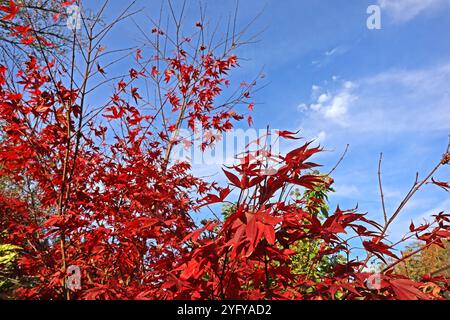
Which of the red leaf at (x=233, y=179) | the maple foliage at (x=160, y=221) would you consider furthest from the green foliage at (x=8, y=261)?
the red leaf at (x=233, y=179)

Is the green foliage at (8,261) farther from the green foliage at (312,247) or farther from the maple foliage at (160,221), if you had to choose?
the green foliage at (312,247)

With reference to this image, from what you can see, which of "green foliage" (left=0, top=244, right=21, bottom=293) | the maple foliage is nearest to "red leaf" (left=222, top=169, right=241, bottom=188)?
the maple foliage

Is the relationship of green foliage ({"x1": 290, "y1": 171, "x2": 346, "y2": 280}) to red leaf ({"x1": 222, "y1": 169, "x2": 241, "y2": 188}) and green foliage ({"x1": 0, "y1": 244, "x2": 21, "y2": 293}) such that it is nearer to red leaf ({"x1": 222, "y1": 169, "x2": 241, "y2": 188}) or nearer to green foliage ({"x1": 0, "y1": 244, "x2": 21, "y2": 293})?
red leaf ({"x1": 222, "y1": 169, "x2": 241, "y2": 188})

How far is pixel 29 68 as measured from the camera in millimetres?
3215

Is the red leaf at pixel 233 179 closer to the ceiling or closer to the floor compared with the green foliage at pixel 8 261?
closer to the ceiling

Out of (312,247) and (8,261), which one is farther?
(312,247)

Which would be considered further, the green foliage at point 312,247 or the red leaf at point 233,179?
the green foliage at point 312,247

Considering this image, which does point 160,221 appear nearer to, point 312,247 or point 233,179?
point 233,179

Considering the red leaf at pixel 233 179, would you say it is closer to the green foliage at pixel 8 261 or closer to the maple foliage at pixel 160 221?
the maple foliage at pixel 160 221

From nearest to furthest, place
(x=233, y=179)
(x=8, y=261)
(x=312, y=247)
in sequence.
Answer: (x=233, y=179), (x=8, y=261), (x=312, y=247)

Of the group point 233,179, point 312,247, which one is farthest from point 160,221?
point 312,247
